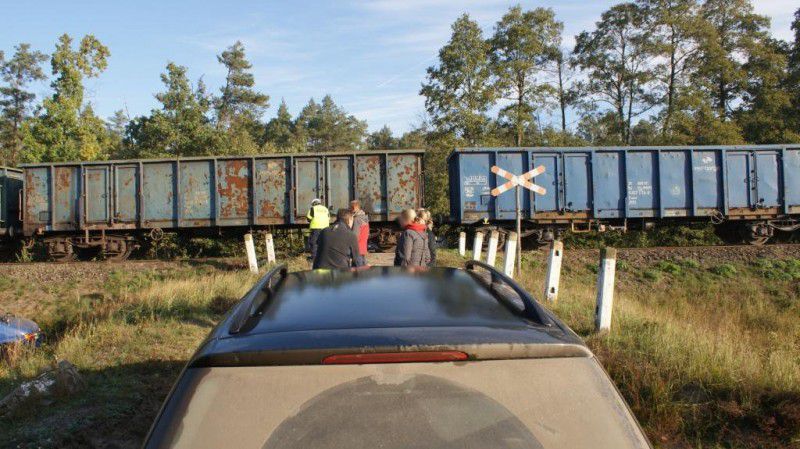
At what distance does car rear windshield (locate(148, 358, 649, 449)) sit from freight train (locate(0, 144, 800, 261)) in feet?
49.1

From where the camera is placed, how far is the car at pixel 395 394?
1.56 m

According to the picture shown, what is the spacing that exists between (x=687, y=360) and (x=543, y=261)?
414 inches

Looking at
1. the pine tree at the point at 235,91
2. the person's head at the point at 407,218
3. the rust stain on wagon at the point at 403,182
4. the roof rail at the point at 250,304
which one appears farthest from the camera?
the pine tree at the point at 235,91

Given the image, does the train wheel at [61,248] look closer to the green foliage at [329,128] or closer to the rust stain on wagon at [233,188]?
the rust stain on wagon at [233,188]

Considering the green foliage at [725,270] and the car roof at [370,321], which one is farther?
the green foliage at [725,270]

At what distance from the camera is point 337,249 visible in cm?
710

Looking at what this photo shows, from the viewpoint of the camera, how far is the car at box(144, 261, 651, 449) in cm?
156

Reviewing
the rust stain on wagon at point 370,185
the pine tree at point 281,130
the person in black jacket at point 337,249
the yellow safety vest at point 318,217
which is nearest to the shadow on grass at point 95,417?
the person in black jacket at point 337,249

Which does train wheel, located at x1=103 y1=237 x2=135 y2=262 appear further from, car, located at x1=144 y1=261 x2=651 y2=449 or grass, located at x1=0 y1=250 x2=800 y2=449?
car, located at x1=144 y1=261 x2=651 y2=449

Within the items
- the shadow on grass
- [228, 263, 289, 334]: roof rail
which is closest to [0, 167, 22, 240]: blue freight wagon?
the shadow on grass

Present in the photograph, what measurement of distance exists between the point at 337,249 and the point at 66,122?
2843 cm

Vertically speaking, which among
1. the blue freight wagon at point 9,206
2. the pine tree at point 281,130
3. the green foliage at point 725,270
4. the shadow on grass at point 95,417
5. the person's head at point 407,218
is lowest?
the shadow on grass at point 95,417

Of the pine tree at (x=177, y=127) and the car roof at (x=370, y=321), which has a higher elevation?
the pine tree at (x=177, y=127)

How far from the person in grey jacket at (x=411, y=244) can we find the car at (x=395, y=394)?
18.5 feet
